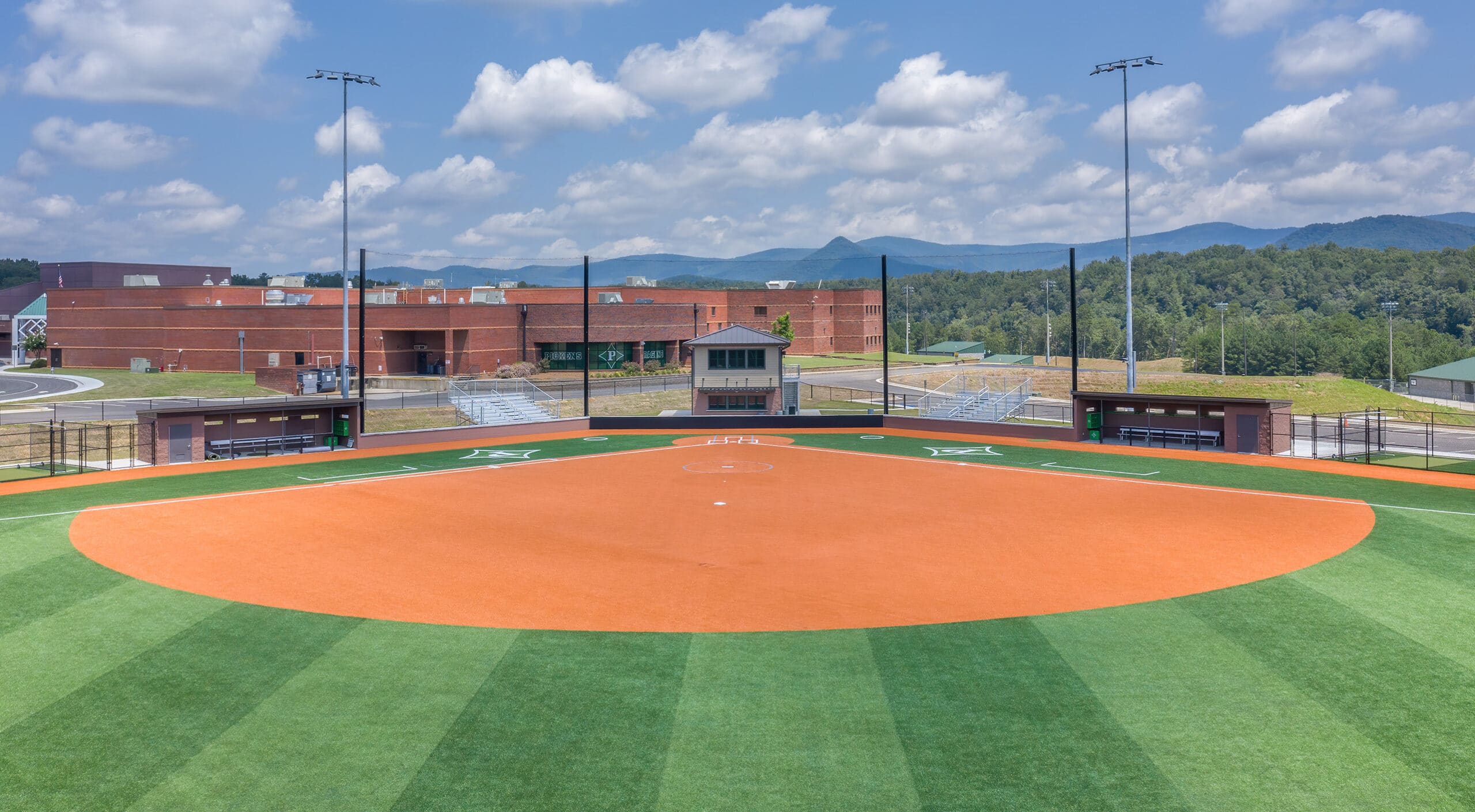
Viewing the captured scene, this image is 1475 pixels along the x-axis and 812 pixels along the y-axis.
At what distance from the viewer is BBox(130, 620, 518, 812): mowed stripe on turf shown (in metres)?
9.88

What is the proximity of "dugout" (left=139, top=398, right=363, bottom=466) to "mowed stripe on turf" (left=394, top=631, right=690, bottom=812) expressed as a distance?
26.1m

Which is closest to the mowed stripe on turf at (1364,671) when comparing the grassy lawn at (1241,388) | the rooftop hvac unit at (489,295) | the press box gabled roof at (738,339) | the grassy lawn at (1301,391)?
the press box gabled roof at (738,339)

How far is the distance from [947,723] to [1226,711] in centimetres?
369

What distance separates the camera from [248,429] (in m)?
37.1

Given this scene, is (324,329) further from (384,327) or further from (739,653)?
(739,653)

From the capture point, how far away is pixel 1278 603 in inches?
643

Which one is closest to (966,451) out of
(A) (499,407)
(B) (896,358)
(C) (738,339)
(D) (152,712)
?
(C) (738,339)

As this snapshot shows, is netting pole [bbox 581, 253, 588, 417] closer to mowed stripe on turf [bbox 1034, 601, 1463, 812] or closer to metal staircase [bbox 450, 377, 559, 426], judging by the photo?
metal staircase [bbox 450, 377, 559, 426]

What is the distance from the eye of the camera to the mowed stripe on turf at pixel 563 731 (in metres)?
9.85

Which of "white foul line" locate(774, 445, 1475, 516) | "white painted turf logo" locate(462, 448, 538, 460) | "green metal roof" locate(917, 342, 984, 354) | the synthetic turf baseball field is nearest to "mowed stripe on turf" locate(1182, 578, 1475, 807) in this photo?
the synthetic turf baseball field

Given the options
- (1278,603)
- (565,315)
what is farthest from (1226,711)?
(565,315)

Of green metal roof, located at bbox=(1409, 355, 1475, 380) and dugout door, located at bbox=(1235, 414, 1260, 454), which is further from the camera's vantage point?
green metal roof, located at bbox=(1409, 355, 1475, 380)

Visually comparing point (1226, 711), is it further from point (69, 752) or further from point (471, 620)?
point (69, 752)

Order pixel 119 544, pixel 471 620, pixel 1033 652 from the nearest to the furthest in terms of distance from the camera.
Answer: pixel 1033 652
pixel 471 620
pixel 119 544
